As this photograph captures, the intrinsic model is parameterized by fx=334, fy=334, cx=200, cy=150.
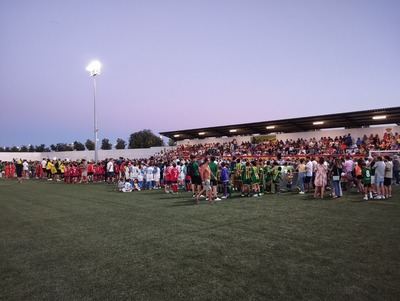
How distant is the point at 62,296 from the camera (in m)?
4.83

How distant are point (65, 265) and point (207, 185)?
8923 mm

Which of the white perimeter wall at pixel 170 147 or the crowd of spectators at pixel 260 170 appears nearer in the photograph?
the crowd of spectators at pixel 260 170

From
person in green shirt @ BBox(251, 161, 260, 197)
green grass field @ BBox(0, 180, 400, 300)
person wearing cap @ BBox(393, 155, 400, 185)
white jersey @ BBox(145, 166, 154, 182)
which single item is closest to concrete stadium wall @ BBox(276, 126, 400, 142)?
person wearing cap @ BBox(393, 155, 400, 185)

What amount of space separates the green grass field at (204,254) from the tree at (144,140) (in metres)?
56.7

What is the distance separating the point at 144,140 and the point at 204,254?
65.4 m

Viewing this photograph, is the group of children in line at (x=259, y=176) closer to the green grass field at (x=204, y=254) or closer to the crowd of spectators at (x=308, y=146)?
the green grass field at (x=204, y=254)

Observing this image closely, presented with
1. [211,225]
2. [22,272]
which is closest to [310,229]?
[211,225]

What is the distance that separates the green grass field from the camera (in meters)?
4.94

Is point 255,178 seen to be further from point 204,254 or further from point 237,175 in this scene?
point 204,254

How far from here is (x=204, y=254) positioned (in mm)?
6715

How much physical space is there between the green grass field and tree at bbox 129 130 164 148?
56692 millimetres

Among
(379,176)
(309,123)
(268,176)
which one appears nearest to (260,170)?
(268,176)

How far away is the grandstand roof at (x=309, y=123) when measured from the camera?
2948 cm

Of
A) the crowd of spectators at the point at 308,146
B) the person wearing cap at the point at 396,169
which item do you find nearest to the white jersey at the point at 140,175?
the crowd of spectators at the point at 308,146
